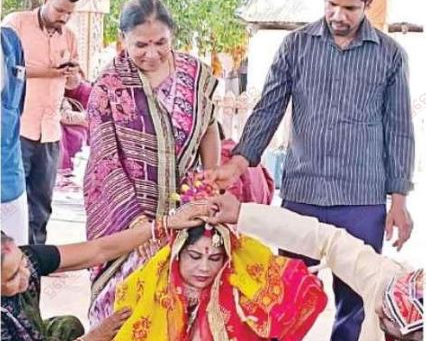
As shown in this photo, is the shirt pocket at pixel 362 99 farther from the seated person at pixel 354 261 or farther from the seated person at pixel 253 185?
the seated person at pixel 253 185

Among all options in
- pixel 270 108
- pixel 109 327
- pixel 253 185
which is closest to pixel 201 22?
pixel 253 185

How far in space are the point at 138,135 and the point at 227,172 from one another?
0.71ft

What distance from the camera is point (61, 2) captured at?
2.41 meters

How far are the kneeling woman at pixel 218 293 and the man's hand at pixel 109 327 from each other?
0.04 ft

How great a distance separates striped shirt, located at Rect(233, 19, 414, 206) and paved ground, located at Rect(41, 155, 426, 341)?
0.38 feet

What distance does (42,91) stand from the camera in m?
2.76

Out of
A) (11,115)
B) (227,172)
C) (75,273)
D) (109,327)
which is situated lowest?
(75,273)

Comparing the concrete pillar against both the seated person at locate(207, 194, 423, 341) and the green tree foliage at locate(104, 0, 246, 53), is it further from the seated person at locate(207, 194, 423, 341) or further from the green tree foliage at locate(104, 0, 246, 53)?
the seated person at locate(207, 194, 423, 341)

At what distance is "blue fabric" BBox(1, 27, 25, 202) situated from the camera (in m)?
1.96

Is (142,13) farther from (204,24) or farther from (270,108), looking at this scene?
(204,24)

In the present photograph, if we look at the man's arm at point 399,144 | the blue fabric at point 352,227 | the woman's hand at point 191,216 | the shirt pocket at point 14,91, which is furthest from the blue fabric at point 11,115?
the man's arm at point 399,144

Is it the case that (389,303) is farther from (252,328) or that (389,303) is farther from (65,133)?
(65,133)

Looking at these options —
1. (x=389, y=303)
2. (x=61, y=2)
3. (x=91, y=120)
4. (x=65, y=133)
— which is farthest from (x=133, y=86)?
(x=65, y=133)

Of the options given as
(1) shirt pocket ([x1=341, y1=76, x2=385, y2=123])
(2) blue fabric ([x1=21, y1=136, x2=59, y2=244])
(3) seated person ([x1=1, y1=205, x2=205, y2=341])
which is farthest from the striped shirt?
(2) blue fabric ([x1=21, y1=136, x2=59, y2=244])
